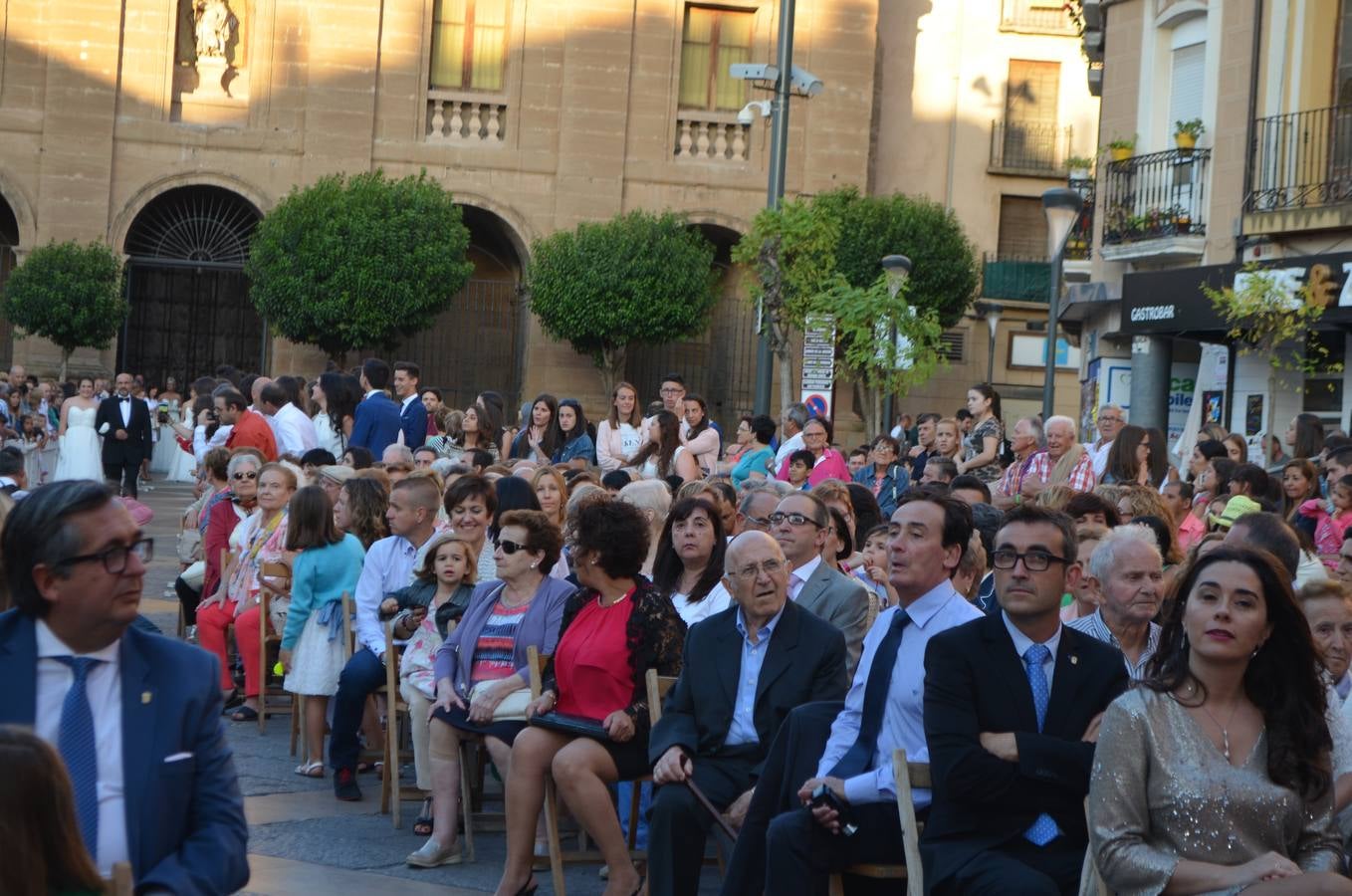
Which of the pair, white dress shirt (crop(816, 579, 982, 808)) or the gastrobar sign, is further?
the gastrobar sign

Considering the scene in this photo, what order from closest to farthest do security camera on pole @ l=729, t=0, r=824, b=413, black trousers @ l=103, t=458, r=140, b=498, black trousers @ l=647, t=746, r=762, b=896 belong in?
1. black trousers @ l=647, t=746, r=762, b=896
2. security camera on pole @ l=729, t=0, r=824, b=413
3. black trousers @ l=103, t=458, r=140, b=498

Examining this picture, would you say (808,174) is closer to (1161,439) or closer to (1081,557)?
(1161,439)

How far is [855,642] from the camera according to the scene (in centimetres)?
785

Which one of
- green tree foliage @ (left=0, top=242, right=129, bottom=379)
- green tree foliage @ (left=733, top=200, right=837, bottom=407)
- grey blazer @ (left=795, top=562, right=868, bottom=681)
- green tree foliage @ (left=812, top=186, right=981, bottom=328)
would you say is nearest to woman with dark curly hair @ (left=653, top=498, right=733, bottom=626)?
grey blazer @ (left=795, top=562, right=868, bottom=681)

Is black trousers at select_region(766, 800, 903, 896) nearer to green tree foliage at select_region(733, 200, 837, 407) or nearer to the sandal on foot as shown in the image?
the sandal on foot

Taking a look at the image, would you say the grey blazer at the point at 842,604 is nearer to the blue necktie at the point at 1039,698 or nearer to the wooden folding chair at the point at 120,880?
the blue necktie at the point at 1039,698

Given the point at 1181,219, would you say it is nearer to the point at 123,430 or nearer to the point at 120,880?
the point at 123,430

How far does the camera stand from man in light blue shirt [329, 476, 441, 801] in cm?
925

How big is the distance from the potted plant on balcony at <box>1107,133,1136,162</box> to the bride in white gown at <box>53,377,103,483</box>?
1349cm

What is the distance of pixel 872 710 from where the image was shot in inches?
237

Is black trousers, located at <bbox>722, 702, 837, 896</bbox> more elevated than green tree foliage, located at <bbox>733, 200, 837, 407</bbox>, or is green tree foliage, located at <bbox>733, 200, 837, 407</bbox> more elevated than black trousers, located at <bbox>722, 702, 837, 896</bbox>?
green tree foliage, located at <bbox>733, 200, 837, 407</bbox>

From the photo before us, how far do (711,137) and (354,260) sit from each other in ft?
24.8

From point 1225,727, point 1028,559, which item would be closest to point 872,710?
point 1028,559

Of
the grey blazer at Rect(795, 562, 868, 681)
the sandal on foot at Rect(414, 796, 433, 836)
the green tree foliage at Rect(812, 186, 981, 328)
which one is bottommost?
the sandal on foot at Rect(414, 796, 433, 836)
